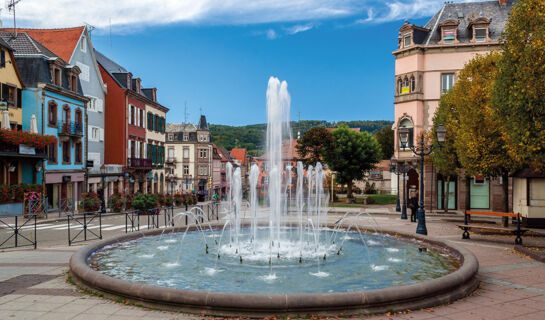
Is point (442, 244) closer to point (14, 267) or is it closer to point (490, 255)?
point (490, 255)

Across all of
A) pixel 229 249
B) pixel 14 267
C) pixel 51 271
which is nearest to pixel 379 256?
pixel 229 249

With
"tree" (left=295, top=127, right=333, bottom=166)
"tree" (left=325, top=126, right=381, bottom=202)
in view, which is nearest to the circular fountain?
"tree" (left=325, top=126, right=381, bottom=202)

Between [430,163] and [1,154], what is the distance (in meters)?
31.7

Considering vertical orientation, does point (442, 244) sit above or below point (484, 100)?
below

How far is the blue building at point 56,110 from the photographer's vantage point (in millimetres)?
34188

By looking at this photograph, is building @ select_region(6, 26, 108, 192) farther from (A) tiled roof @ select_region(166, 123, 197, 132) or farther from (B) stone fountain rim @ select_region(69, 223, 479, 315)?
(B) stone fountain rim @ select_region(69, 223, 479, 315)

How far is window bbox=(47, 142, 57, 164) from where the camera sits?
3525 centimetres

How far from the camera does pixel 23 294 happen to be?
879cm

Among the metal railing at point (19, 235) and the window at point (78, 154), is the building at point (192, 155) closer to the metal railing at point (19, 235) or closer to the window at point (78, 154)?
the window at point (78, 154)

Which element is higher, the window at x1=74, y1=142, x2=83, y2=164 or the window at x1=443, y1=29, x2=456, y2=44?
the window at x1=443, y1=29, x2=456, y2=44

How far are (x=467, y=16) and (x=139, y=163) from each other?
123ft

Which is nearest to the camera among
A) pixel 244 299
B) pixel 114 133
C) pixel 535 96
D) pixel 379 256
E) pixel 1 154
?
pixel 244 299

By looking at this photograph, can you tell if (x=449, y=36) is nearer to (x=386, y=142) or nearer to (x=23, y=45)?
(x=23, y=45)

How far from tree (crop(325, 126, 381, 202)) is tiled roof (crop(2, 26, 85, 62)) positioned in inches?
1125
